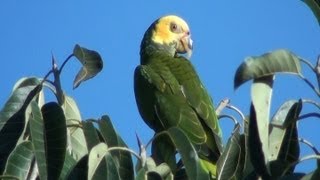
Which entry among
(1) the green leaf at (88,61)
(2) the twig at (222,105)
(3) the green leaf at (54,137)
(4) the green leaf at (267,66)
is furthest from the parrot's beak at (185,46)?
(4) the green leaf at (267,66)

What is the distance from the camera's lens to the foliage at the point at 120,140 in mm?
1923

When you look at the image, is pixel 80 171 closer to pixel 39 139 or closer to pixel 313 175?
pixel 39 139

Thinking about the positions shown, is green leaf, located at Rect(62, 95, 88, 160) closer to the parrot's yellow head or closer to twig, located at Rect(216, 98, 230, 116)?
twig, located at Rect(216, 98, 230, 116)

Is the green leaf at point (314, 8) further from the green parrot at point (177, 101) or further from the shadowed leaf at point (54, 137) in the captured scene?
the green parrot at point (177, 101)

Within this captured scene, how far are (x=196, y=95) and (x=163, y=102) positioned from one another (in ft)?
0.61

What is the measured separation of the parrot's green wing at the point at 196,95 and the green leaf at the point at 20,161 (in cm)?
148

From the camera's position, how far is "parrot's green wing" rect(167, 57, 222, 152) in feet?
11.9

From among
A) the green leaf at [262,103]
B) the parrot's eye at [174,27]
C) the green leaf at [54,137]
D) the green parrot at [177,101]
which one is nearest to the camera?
the green leaf at [262,103]

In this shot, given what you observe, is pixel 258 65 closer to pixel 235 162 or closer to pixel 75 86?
pixel 235 162

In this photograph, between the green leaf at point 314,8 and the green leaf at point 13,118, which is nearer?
the green leaf at point 314,8

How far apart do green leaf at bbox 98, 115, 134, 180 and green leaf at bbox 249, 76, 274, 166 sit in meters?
0.49

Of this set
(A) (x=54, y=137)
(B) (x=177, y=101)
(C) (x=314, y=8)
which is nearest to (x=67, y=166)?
(A) (x=54, y=137)

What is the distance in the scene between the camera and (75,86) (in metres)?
2.64

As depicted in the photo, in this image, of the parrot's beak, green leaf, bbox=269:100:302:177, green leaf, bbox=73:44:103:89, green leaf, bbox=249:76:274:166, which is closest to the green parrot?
the parrot's beak
